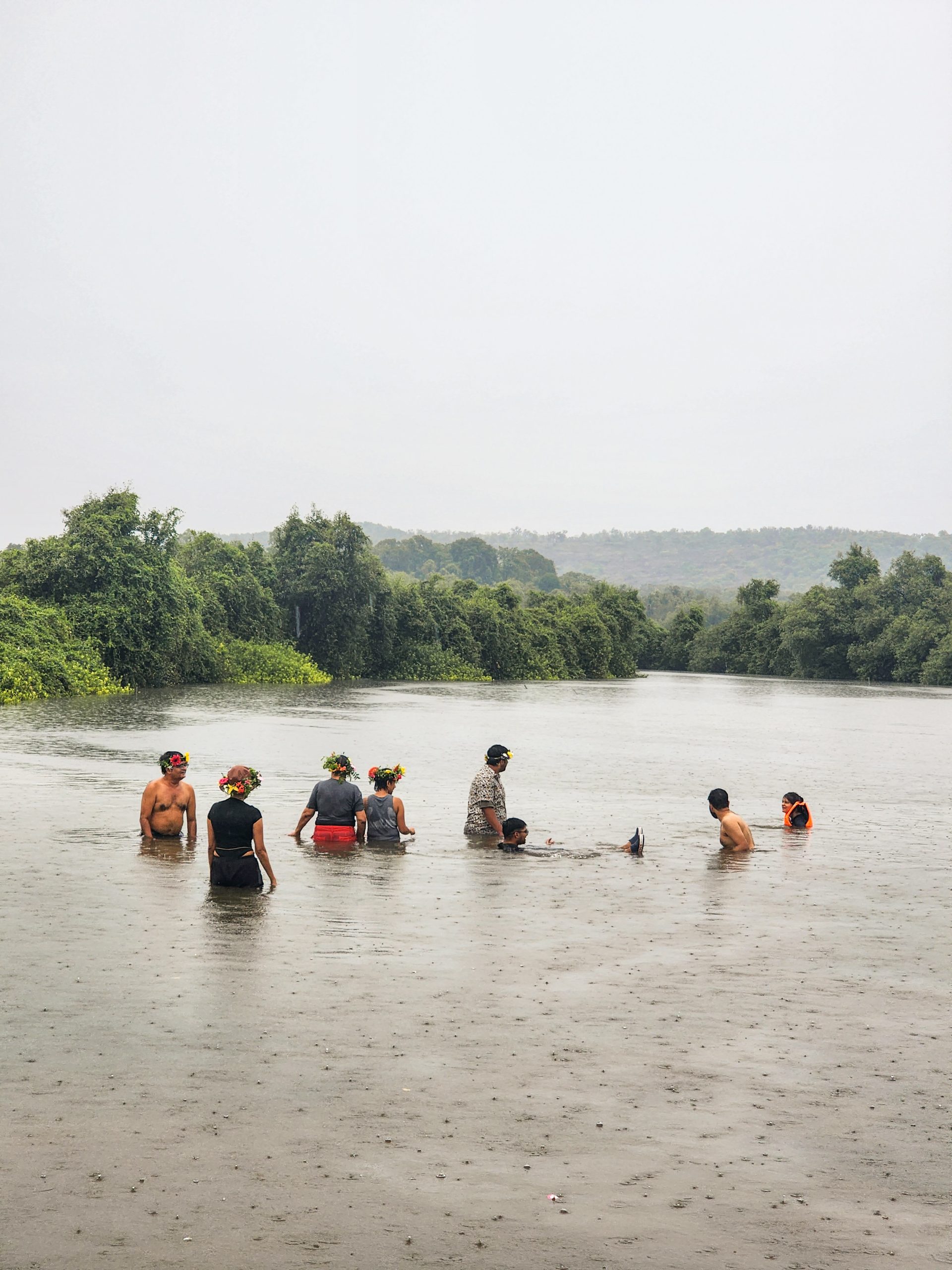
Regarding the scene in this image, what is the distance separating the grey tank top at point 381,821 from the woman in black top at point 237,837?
145 inches

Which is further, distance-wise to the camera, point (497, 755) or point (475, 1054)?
point (497, 755)

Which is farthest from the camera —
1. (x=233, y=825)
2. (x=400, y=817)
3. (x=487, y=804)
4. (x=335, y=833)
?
(x=487, y=804)

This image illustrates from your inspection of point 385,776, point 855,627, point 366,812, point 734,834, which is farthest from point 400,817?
point 855,627

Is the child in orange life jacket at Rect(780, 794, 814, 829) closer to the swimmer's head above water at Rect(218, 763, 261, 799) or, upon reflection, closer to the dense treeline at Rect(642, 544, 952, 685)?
→ the swimmer's head above water at Rect(218, 763, 261, 799)

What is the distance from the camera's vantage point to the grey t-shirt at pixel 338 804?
53.5 ft

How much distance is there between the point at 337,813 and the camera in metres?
16.3

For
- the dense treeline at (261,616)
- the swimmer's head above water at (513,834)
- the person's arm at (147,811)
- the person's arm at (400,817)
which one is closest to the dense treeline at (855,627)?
the dense treeline at (261,616)

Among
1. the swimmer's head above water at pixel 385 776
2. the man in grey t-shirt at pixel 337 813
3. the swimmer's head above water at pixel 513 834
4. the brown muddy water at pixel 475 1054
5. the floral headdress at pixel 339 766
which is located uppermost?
the floral headdress at pixel 339 766

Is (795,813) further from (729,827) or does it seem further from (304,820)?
(304,820)

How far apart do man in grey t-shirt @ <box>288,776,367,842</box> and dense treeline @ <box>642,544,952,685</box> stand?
3930 inches

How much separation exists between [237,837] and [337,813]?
12.0ft

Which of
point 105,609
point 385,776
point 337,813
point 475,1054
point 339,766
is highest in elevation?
point 105,609

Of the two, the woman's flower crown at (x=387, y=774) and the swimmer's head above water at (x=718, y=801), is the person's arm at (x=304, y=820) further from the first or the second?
the swimmer's head above water at (x=718, y=801)

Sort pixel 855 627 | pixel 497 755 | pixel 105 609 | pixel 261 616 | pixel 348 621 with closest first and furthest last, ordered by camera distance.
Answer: pixel 497 755 < pixel 105 609 < pixel 261 616 < pixel 348 621 < pixel 855 627
